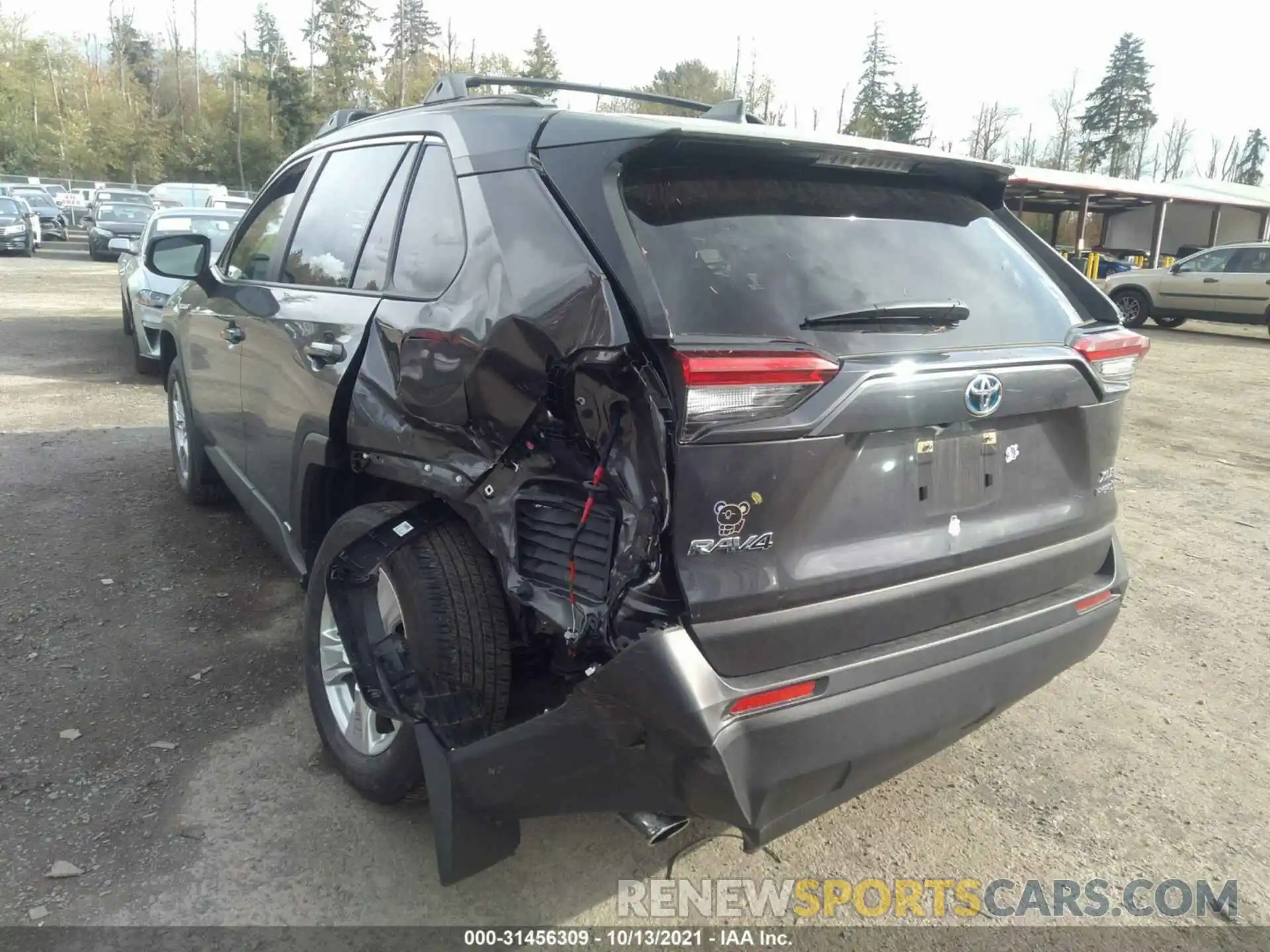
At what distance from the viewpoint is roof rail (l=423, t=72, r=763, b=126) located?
304 cm

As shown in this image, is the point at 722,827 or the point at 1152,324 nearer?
the point at 722,827

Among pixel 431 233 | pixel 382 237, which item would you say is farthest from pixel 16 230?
pixel 431 233

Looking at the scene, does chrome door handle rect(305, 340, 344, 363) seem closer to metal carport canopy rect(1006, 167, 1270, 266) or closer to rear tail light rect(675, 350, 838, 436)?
rear tail light rect(675, 350, 838, 436)

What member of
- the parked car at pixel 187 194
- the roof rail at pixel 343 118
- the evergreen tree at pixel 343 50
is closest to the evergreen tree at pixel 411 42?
the evergreen tree at pixel 343 50

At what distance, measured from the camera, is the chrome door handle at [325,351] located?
3.02m

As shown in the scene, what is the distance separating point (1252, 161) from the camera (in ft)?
281

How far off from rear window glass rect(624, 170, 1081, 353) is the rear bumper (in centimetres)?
72

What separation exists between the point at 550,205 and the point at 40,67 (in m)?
78.6

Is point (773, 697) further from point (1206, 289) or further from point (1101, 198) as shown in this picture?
point (1101, 198)

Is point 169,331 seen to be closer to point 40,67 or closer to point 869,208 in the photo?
point 869,208

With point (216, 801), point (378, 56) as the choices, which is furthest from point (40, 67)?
point (216, 801)

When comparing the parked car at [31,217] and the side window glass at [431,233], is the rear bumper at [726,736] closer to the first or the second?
the side window glass at [431,233]

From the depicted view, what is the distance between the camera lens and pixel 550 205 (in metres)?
2.30

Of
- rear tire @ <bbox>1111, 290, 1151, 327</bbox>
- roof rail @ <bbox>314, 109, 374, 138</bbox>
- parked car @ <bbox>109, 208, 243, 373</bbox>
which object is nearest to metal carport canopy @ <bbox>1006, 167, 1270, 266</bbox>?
rear tire @ <bbox>1111, 290, 1151, 327</bbox>
